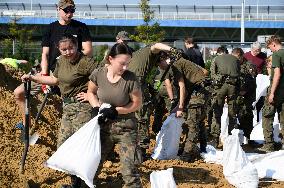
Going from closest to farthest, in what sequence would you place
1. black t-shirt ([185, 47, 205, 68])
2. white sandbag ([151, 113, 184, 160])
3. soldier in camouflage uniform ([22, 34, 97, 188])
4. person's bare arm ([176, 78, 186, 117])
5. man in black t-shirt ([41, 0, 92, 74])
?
soldier in camouflage uniform ([22, 34, 97, 188])
man in black t-shirt ([41, 0, 92, 74])
person's bare arm ([176, 78, 186, 117])
white sandbag ([151, 113, 184, 160])
black t-shirt ([185, 47, 205, 68])

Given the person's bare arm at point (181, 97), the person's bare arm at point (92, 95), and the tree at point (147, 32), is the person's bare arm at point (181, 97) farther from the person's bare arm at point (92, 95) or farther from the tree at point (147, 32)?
the tree at point (147, 32)

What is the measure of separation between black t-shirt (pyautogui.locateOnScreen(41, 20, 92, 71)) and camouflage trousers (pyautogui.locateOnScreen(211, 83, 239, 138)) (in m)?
3.77

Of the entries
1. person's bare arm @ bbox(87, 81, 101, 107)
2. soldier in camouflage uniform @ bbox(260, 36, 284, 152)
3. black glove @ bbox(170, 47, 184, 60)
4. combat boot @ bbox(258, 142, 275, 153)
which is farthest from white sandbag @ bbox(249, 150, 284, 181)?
person's bare arm @ bbox(87, 81, 101, 107)

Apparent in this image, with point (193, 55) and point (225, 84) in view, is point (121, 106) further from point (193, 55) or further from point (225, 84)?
point (193, 55)

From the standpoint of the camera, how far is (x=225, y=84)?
32.1ft

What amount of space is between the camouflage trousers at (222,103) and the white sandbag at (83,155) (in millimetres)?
4853

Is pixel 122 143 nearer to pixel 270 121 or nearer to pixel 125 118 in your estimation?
pixel 125 118

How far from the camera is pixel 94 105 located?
5512 mm

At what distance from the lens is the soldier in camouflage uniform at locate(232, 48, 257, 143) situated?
10453mm

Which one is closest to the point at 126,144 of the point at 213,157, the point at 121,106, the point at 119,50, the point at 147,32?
the point at 121,106

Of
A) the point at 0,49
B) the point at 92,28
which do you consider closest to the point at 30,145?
the point at 0,49

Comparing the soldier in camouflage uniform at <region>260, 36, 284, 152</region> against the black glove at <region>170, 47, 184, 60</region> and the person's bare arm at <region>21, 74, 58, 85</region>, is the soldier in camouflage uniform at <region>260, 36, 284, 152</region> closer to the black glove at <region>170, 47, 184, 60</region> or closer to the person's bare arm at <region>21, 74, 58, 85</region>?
the black glove at <region>170, 47, 184, 60</region>

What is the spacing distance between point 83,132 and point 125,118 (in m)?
0.40

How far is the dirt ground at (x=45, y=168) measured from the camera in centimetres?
632
